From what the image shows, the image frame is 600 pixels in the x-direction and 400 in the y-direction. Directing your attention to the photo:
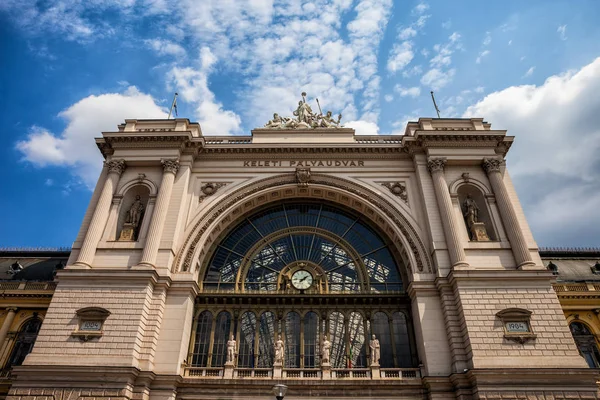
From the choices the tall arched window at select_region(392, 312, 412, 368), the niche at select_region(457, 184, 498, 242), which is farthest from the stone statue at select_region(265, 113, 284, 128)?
the tall arched window at select_region(392, 312, 412, 368)

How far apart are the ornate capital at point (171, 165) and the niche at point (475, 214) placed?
2201cm

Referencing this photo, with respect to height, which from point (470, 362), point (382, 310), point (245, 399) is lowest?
point (245, 399)

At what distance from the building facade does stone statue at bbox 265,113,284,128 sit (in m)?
0.58

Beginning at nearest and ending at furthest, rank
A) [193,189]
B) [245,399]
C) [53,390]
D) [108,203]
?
[53,390] → [245,399] → [108,203] → [193,189]

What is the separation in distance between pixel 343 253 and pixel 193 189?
1277 centimetres

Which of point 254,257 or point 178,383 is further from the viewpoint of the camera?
point 254,257

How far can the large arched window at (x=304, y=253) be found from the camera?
30.0 meters

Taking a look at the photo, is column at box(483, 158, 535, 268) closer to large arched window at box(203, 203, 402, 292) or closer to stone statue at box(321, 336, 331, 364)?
large arched window at box(203, 203, 402, 292)

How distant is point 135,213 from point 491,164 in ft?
89.6

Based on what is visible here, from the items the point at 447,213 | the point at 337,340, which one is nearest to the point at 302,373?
the point at 337,340

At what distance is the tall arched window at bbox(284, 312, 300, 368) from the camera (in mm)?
26853

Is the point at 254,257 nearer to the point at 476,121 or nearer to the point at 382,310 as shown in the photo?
the point at 382,310

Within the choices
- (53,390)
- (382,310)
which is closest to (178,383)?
(53,390)

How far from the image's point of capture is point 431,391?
23.7 metres
